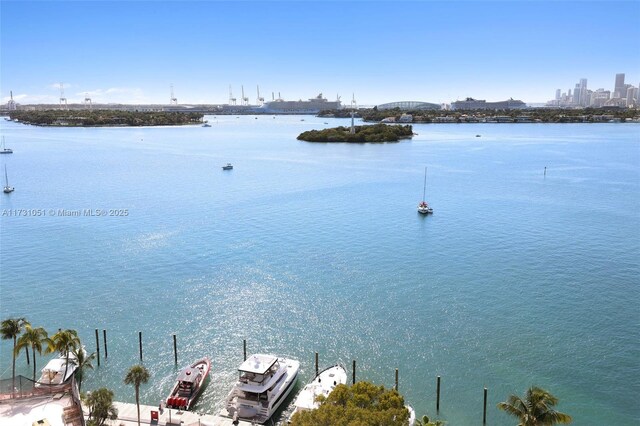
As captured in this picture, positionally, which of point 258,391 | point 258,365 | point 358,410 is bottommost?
point 258,391

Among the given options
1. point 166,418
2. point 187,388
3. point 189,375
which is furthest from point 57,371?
point 166,418

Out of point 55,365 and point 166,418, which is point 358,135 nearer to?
point 55,365

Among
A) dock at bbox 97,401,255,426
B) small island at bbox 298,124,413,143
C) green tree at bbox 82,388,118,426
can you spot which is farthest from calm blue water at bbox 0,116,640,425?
small island at bbox 298,124,413,143

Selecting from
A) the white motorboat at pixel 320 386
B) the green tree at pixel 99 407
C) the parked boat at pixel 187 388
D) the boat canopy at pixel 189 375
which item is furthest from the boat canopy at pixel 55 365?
the white motorboat at pixel 320 386

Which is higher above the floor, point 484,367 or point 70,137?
point 70,137

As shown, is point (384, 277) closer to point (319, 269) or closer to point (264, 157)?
point (319, 269)

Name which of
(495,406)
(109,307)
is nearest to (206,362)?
(109,307)
